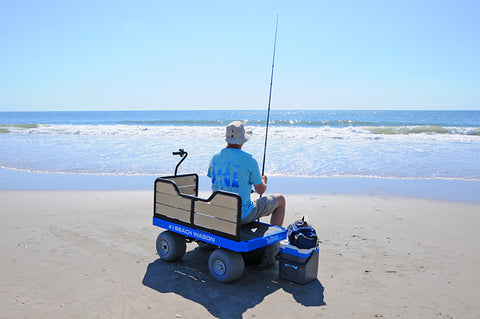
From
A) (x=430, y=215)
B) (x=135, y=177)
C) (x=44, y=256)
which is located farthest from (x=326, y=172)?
(x=44, y=256)

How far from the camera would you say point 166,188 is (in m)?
3.94

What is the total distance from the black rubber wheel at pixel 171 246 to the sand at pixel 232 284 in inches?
3.5

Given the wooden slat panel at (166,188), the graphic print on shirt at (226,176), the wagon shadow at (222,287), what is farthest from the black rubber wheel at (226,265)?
the wooden slat panel at (166,188)

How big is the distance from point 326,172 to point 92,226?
5.73 m

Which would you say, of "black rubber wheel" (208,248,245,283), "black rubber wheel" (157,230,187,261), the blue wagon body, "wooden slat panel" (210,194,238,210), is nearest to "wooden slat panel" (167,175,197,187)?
the blue wagon body

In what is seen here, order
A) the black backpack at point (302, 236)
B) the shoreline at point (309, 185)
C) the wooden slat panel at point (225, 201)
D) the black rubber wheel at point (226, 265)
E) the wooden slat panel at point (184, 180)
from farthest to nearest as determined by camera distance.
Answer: the shoreline at point (309, 185) → the wooden slat panel at point (184, 180) → the black backpack at point (302, 236) → the black rubber wheel at point (226, 265) → the wooden slat panel at point (225, 201)

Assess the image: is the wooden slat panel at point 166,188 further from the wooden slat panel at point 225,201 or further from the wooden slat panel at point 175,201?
the wooden slat panel at point 225,201

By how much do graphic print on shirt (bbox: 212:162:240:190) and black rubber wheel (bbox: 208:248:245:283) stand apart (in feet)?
1.94

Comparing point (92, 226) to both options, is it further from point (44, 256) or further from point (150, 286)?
point (150, 286)

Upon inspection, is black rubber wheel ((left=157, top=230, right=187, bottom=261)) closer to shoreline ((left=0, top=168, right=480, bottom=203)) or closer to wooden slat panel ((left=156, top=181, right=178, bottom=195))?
wooden slat panel ((left=156, top=181, right=178, bottom=195))

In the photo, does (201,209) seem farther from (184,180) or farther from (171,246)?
(184,180)

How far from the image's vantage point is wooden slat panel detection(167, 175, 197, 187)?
4.38 meters

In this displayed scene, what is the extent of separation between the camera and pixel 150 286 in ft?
11.3

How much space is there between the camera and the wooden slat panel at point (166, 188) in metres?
3.85
